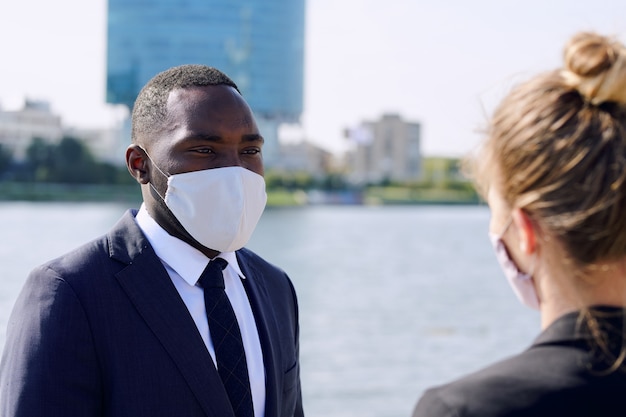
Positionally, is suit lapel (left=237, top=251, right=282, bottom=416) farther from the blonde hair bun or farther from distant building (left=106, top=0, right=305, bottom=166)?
distant building (left=106, top=0, right=305, bottom=166)

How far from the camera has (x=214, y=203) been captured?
2.26m

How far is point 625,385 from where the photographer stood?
1312 millimetres

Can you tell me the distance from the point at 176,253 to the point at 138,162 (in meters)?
0.27

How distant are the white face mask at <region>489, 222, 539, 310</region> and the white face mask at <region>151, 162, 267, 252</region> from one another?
0.93m

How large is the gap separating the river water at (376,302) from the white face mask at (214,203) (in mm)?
10432

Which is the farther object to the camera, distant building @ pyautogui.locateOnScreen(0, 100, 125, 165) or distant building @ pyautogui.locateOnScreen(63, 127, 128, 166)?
distant building @ pyautogui.locateOnScreen(63, 127, 128, 166)

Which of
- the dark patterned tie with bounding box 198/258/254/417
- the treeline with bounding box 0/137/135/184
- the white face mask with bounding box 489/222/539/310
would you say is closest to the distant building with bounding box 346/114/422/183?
the treeline with bounding box 0/137/135/184

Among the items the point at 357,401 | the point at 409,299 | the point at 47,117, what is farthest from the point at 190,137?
the point at 47,117

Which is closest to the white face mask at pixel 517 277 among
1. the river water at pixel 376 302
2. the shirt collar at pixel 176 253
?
the shirt collar at pixel 176 253

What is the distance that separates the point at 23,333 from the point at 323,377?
12922 mm

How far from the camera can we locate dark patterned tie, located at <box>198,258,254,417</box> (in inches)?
84.2

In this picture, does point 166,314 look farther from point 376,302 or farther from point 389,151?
point 389,151

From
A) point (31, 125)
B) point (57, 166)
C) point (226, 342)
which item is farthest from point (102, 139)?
point (226, 342)

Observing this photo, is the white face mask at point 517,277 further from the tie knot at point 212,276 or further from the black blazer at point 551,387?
the tie knot at point 212,276
